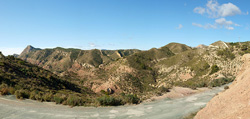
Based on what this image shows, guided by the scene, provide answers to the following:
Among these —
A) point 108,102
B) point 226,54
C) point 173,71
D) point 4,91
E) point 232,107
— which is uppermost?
point 226,54

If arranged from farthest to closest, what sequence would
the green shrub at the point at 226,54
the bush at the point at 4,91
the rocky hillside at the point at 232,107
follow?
the green shrub at the point at 226,54, the bush at the point at 4,91, the rocky hillside at the point at 232,107

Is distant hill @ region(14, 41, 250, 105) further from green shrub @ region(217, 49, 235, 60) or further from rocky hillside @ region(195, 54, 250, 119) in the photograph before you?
rocky hillside @ region(195, 54, 250, 119)

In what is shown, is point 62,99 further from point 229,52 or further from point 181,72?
point 229,52

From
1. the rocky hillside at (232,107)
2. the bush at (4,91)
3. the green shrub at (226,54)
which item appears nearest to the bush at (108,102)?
the rocky hillside at (232,107)

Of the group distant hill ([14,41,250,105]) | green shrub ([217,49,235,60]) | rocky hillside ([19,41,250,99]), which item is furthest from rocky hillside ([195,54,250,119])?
green shrub ([217,49,235,60])

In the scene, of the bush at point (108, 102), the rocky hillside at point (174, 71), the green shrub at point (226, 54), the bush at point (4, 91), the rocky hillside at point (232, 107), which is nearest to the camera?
the rocky hillside at point (232, 107)

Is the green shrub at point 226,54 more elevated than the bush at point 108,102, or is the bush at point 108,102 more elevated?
the green shrub at point 226,54

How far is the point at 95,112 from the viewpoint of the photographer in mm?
11031

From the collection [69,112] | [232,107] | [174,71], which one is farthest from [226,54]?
[69,112]

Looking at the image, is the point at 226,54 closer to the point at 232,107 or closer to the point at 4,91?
the point at 232,107

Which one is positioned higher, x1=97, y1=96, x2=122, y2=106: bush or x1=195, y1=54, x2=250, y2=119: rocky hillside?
x1=195, y1=54, x2=250, y2=119: rocky hillside

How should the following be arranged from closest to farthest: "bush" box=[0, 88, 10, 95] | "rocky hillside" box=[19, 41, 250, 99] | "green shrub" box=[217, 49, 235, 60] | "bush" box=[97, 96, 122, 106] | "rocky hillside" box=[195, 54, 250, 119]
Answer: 1. "rocky hillside" box=[195, 54, 250, 119]
2. "bush" box=[97, 96, 122, 106]
3. "bush" box=[0, 88, 10, 95]
4. "rocky hillside" box=[19, 41, 250, 99]
5. "green shrub" box=[217, 49, 235, 60]

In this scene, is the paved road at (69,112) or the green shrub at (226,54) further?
the green shrub at (226,54)

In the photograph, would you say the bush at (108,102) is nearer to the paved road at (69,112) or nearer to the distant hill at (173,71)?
the paved road at (69,112)
